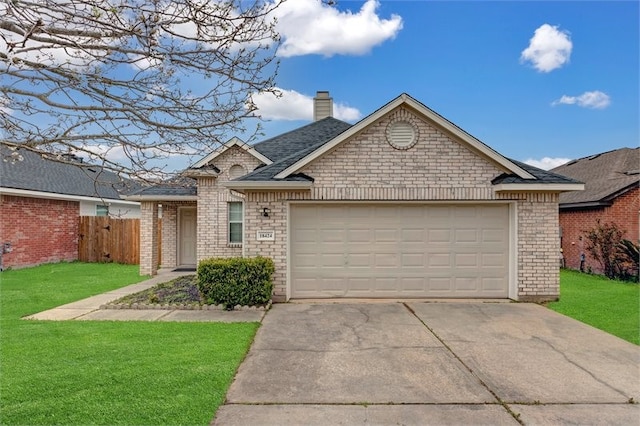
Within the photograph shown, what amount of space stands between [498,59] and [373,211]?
22.6ft

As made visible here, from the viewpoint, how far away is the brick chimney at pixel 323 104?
17219 mm

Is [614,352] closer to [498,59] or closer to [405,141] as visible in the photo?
[405,141]

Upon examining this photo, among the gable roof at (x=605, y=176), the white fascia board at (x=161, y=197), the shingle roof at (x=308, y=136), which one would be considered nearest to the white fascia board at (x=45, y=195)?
the white fascia board at (x=161, y=197)

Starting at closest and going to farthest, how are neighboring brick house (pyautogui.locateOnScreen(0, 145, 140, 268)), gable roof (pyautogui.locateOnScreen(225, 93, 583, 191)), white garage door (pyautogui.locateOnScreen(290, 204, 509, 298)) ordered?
gable roof (pyautogui.locateOnScreen(225, 93, 583, 191)) < white garage door (pyautogui.locateOnScreen(290, 204, 509, 298)) < neighboring brick house (pyautogui.locateOnScreen(0, 145, 140, 268))

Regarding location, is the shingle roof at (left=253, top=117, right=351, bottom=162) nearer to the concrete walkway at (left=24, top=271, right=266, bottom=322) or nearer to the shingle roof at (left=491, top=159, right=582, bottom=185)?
the shingle roof at (left=491, top=159, right=582, bottom=185)

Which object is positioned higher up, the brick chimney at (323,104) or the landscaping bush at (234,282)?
the brick chimney at (323,104)

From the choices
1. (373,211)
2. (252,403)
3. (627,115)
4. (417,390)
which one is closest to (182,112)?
(252,403)

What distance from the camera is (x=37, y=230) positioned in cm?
1609

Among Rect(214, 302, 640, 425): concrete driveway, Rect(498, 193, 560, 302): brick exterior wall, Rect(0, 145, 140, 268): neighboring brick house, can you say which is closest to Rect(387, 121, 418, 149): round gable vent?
Rect(498, 193, 560, 302): brick exterior wall

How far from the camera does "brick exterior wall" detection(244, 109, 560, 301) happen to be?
8.93 metres

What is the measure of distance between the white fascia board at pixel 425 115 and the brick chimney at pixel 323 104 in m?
8.74

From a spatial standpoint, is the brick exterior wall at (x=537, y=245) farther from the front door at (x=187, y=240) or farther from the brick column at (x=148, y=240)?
the front door at (x=187, y=240)

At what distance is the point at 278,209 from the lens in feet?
29.5

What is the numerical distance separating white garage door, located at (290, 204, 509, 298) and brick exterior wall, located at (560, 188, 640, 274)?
8.40m
